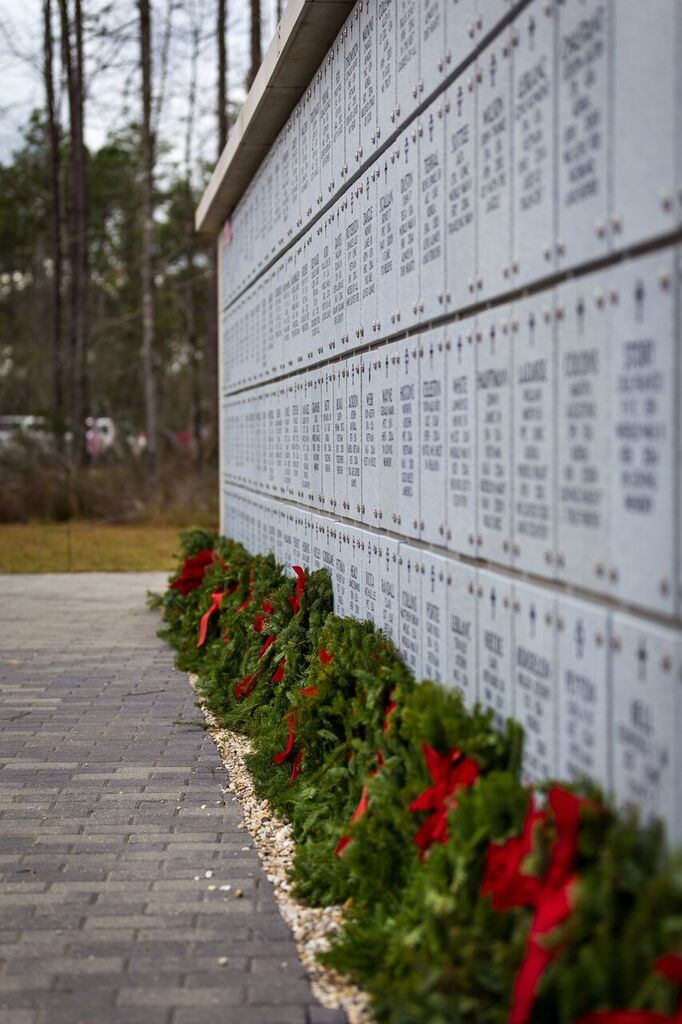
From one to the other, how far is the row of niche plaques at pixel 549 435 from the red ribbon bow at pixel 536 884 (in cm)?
50

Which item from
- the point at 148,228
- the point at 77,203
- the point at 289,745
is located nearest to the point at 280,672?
the point at 289,745

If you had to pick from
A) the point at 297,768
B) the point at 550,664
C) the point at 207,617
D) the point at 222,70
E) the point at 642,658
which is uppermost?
the point at 222,70

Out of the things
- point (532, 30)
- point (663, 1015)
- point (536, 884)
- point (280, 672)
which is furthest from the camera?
point (280, 672)

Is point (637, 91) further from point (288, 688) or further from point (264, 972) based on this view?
point (288, 688)

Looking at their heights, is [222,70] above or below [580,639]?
above

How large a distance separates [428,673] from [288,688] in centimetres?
185

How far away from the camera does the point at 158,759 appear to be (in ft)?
21.1

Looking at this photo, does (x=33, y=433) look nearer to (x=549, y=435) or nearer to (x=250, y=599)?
(x=250, y=599)

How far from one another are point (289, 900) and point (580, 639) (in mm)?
1697

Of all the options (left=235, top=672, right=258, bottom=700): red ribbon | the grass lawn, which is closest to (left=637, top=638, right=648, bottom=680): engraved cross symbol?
(left=235, top=672, right=258, bottom=700): red ribbon

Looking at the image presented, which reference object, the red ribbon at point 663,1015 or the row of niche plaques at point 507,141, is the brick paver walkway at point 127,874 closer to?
the red ribbon at point 663,1015

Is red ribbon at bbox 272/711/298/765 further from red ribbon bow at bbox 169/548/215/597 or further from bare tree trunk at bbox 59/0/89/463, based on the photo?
bare tree trunk at bbox 59/0/89/463

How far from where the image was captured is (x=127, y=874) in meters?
4.71

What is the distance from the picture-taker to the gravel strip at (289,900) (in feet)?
11.8
